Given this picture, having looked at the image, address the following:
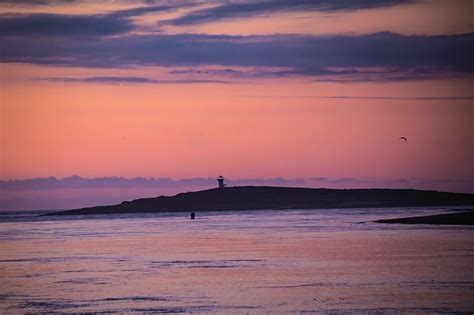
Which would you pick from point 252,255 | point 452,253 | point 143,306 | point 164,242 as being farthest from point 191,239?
point 143,306

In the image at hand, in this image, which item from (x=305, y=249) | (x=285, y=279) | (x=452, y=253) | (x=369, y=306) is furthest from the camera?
(x=305, y=249)

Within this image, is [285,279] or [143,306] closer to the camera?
[143,306]

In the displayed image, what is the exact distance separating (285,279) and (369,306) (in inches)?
255

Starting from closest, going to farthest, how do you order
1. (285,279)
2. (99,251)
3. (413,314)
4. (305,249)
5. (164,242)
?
(413,314) < (285,279) < (305,249) < (99,251) < (164,242)

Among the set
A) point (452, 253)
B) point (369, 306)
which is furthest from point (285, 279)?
point (452, 253)

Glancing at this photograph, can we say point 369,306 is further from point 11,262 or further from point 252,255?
point 11,262

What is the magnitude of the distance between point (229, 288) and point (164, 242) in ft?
83.9

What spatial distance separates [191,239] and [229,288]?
27.9 meters

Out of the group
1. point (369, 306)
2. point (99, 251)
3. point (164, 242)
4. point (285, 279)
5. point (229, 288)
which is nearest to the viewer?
point (369, 306)

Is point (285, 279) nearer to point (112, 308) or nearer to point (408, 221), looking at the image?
point (112, 308)

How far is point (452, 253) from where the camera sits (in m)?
35.5

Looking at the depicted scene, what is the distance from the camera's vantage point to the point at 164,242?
52.0 meters

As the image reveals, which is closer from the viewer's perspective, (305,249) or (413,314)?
(413,314)

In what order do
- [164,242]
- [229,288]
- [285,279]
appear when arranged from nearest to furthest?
[229,288], [285,279], [164,242]
